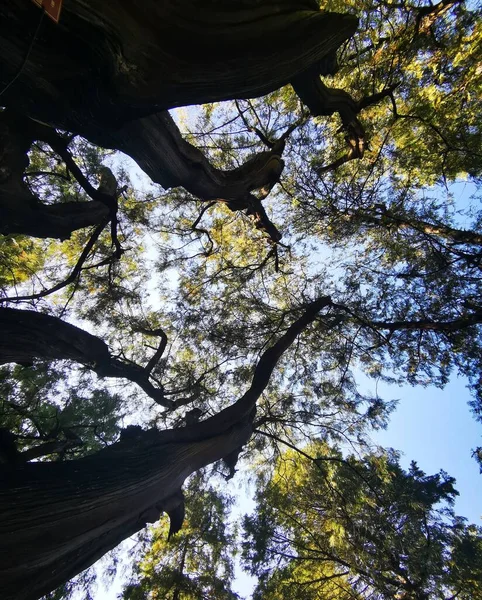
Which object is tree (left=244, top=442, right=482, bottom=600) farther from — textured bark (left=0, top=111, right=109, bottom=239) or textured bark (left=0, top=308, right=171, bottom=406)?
textured bark (left=0, top=111, right=109, bottom=239)

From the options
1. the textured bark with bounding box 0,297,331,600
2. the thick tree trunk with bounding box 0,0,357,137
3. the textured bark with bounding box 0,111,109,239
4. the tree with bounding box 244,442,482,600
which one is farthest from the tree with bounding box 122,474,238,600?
the thick tree trunk with bounding box 0,0,357,137

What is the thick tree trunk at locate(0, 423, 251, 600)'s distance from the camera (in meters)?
1.70

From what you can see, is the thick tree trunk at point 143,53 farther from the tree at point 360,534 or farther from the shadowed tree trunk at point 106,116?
the tree at point 360,534

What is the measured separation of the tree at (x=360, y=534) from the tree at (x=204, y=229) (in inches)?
35.2

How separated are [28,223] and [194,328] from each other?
3.44m

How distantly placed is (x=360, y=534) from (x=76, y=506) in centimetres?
491

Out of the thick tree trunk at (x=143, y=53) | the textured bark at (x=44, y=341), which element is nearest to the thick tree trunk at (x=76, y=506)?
the textured bark at (x=44, y=341)

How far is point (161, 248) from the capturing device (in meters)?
6.29

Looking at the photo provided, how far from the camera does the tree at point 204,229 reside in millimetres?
1933

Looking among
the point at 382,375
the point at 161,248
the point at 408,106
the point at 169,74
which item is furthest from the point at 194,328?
the point at 408,106

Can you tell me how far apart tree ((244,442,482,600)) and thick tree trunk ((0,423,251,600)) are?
2.67 metres

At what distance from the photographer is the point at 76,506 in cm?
200

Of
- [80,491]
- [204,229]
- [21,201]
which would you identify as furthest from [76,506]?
[204,229]

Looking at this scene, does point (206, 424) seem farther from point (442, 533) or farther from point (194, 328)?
point (442, 533)
